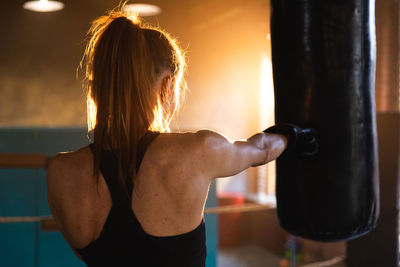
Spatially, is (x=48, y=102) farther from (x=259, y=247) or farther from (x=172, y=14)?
(x=259, y=247)

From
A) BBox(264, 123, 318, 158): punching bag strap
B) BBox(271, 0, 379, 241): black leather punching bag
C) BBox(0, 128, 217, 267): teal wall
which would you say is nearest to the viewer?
BBox(264, 123, 318, 158): punching bag strap

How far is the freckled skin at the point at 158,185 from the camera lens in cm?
68

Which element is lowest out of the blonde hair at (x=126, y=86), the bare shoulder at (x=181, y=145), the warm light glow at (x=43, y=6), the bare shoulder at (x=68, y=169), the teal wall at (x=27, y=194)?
the teal wall at (x=27, y=194)

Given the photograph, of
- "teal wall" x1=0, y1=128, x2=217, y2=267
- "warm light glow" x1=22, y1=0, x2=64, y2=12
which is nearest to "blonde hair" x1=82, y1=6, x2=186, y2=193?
"teal wall" x1=0, y1=128, x2=217, y2=267

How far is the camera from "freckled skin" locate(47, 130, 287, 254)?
682mm

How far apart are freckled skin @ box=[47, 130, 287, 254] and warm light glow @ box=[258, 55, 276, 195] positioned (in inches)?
175

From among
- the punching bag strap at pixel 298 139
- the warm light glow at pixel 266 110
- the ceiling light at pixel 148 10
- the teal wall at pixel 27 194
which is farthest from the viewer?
the warm light glow at pixel 266 110

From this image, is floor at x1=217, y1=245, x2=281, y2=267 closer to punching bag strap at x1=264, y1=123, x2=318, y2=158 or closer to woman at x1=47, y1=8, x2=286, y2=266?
punching bag strap at x1=264, y1=123, x2=318, y2=158

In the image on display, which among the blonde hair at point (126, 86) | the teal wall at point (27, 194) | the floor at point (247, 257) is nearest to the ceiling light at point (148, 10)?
the teal wall at point (27, 194)

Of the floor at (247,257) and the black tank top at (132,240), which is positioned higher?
the black tank top at (132,240)

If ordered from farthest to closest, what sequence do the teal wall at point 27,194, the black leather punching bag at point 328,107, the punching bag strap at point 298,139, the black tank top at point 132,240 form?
the teal wall at point 27,194 → the black leather punching bag at point 328,107 → the punching bag strap at point 298,139 → the black tank top at point 132,240

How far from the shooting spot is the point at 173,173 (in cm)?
68

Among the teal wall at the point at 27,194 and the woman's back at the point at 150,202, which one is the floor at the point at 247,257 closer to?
the teal wall at the point at 27,194

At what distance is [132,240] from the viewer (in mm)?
681
